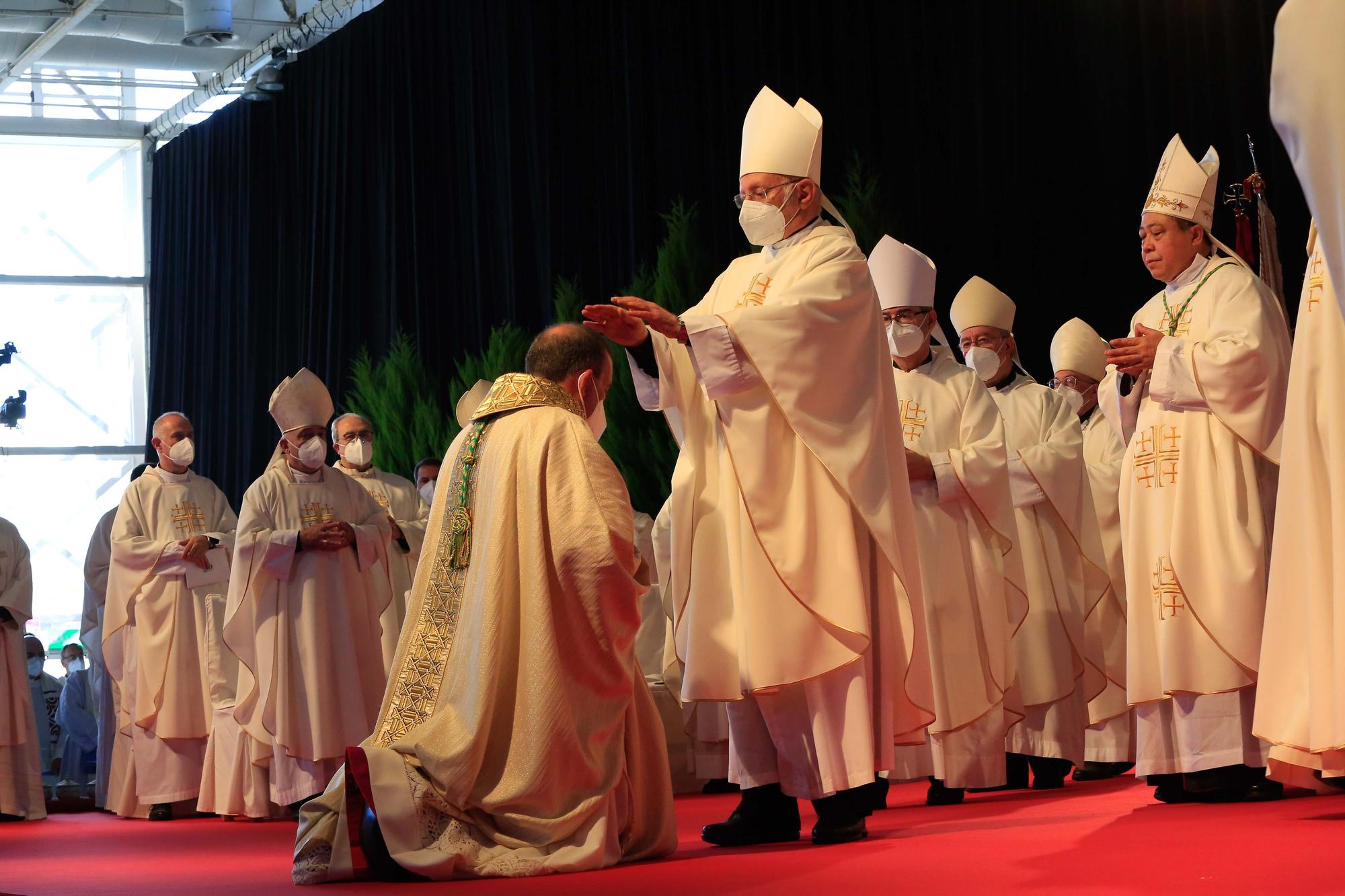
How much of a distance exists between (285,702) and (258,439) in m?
9.67

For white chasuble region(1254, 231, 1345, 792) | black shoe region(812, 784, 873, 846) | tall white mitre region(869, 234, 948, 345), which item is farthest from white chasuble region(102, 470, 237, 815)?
white chasuble region(1254, 231, 1345, 792)

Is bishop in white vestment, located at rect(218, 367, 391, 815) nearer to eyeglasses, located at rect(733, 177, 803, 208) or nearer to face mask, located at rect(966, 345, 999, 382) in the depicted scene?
face mask, located at rect(966, 345, 999, 382)

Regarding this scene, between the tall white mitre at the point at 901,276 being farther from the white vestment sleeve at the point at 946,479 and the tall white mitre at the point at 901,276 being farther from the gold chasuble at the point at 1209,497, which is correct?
the gold chasuble at the point at 1209,497

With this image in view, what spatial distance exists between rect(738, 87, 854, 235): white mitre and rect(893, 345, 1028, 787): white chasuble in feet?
4.11

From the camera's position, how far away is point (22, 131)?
18.9 meters

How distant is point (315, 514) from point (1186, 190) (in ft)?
15.7

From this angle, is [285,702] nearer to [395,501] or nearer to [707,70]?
[395,501]

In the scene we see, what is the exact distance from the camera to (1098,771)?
753cm

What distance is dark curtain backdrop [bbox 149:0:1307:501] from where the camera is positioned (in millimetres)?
9367

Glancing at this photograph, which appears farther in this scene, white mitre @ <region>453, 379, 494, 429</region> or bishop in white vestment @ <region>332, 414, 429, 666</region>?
white mitre @ <region>453, 379, 494, 429</region>

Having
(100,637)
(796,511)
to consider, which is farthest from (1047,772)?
(100,637)

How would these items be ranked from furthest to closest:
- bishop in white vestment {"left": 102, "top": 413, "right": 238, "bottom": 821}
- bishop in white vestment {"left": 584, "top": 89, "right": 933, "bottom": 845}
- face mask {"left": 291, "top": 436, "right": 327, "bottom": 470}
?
bishop in white vestment {"left": 102, "top": 413, "right": 238, "bottom": 821} → face mask {"left": 291, "top": 436, "right": 327, "bottom": 470} → bishop in white vestment {"left": 584, "top": 89, "right": 933, "bottom": 845}

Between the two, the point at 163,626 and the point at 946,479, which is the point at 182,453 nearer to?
the point at 163,626

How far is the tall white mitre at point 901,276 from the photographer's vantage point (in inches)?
259
